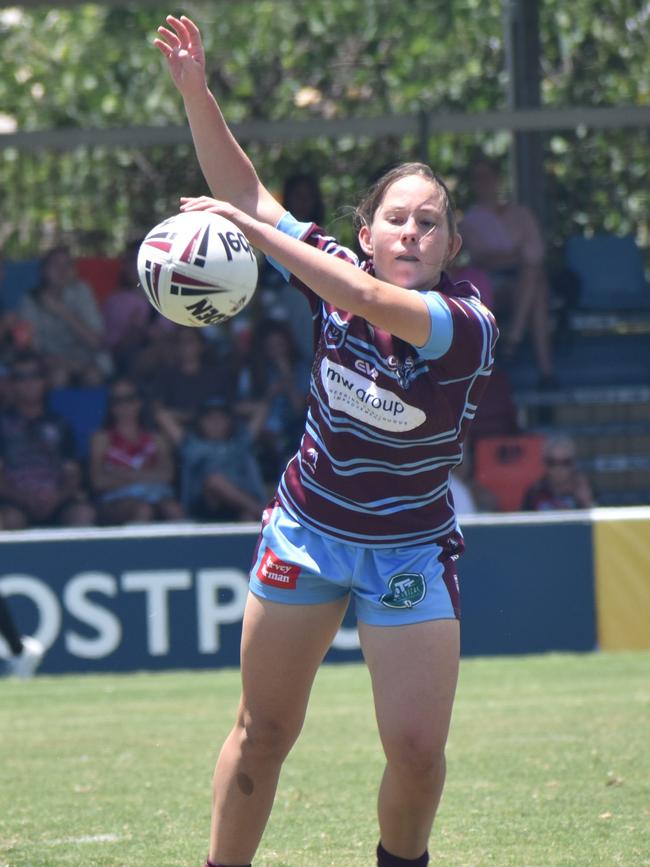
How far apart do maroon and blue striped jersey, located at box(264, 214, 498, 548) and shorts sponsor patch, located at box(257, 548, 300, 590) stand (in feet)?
0.39

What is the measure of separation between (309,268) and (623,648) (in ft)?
23.5

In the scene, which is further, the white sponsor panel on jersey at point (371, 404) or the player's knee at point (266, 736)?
the player's knee at point (266, 736)

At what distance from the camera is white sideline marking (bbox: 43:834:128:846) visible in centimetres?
497

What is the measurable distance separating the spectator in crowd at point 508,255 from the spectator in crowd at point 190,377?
263 centimetres

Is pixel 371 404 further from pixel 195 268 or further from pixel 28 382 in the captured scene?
pixel 28 382

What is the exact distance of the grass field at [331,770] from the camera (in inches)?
192

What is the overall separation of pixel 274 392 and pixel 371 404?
892 centimetres

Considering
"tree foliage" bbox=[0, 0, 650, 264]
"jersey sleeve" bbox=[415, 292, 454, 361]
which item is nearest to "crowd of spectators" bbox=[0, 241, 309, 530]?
"tree foliage" bbox=[0, 0, 650, 264]

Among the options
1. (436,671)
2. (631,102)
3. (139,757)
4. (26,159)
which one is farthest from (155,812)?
(631,102)

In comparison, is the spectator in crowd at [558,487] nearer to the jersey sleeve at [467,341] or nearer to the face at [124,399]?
the face at [124,399]

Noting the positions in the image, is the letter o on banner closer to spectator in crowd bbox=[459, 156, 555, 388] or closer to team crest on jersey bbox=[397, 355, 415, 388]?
spectator in crowd bbox=[459, 156, 555, 388]

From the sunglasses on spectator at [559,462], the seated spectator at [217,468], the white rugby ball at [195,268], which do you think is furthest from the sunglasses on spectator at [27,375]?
the white rugby ball at [195,268]

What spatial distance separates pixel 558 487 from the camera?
39.6 feet

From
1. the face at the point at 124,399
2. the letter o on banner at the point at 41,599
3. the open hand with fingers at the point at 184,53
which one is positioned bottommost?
the letter o on banner at the point at 41,599
